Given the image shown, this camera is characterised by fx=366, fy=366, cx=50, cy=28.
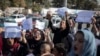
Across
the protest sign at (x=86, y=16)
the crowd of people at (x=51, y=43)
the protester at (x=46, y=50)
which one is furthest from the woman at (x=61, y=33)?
the protester at (x=46, y=50)

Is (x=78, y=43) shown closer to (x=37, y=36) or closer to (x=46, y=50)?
(x=46, y=50)

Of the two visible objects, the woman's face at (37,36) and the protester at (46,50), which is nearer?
the protester at (46,50)

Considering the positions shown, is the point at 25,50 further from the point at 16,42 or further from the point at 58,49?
the point at 58,49

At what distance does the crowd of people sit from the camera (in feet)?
11.9

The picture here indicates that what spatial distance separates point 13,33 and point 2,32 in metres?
0.36

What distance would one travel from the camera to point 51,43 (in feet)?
18.5

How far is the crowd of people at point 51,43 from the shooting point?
3.63 metres

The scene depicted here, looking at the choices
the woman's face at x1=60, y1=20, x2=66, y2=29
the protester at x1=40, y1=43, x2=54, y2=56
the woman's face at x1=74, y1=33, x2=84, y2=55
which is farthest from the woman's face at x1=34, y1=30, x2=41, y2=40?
the woman's face at x1=74, y1=33, x2=84, y2=55

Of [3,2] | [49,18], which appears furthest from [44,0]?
[49,18]

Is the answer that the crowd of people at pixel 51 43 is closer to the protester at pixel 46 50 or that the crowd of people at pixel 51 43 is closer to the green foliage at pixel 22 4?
the protester at pixel 46 50

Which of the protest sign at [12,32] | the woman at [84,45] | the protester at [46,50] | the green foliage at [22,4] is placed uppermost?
the woman at [84,45]

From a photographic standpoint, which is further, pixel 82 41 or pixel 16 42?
pixel 16 42

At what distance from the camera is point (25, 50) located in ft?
19.8

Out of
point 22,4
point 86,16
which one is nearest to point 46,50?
point 86,16
